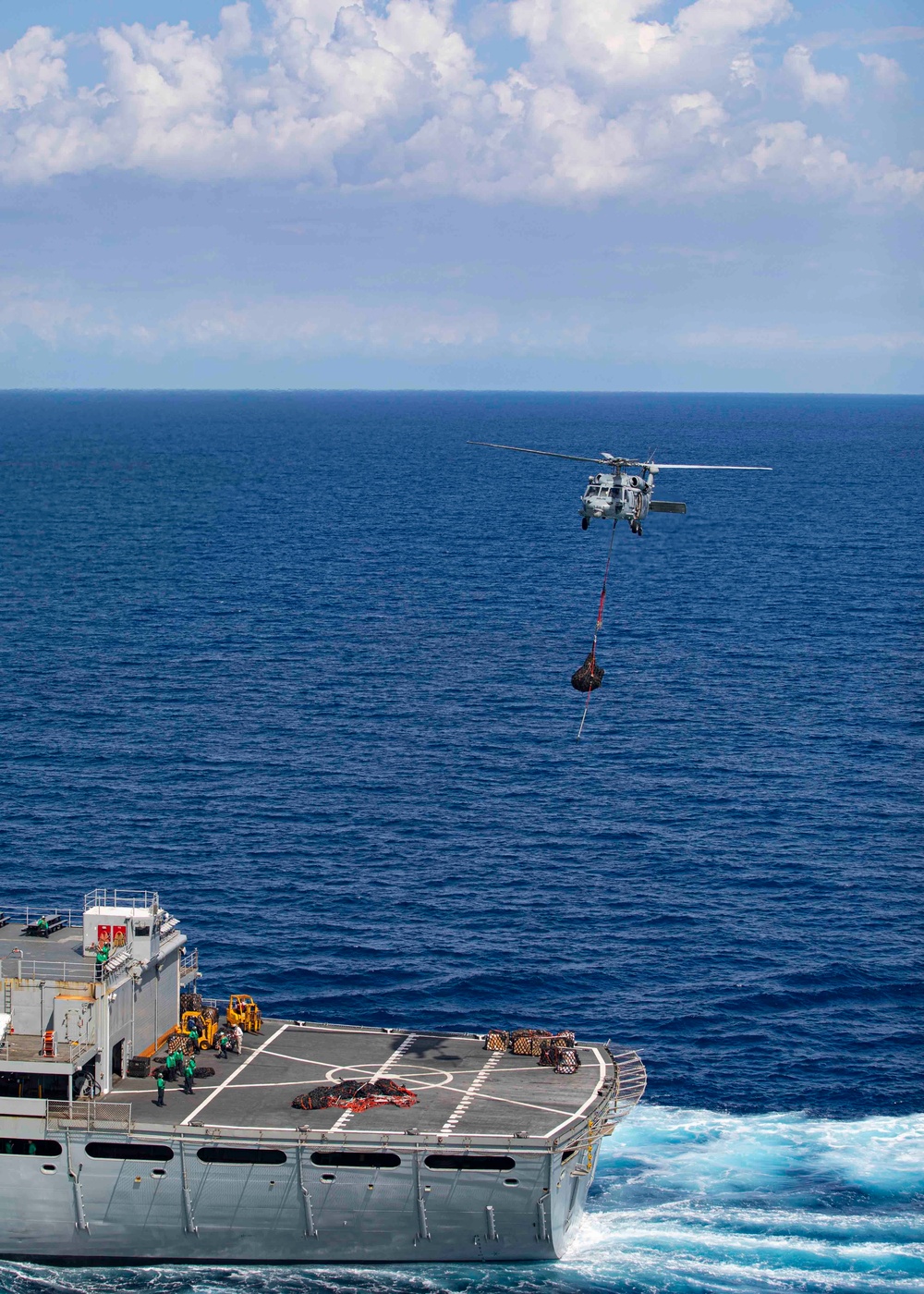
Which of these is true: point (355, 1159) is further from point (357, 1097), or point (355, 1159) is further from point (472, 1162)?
point (472, 1162)

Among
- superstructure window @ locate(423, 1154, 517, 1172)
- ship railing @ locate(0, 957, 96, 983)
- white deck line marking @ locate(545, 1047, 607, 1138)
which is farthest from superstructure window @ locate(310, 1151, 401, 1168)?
ship railing @ locate(0, 957, 96, 983)

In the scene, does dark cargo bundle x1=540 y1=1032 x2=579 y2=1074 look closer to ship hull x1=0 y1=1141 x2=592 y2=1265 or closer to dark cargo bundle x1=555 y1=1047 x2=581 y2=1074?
dark cargo bundle x1=555 y1=1047 x2=581 y2=1074

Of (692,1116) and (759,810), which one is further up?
(759,810)

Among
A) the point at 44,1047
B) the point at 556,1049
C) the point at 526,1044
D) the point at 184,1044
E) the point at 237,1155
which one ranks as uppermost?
the point at 44,1047

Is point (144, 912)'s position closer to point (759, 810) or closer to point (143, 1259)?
point (143, 1259)

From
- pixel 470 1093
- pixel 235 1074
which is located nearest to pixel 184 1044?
pixel 235 1074

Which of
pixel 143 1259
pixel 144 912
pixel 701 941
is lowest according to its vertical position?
pixel 143 1259

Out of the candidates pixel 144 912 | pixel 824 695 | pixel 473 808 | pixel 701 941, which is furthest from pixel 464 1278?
pixel 824 695
